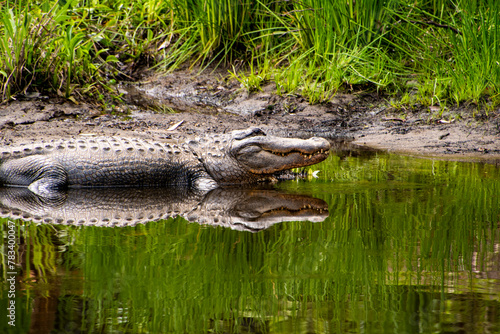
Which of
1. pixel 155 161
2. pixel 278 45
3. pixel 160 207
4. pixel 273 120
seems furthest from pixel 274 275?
pixel 278 45

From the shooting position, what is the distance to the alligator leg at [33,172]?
4.52 metres

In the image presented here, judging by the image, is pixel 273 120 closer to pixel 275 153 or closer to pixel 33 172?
pixel 275 153

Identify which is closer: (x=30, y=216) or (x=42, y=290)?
(x=42, y=290)

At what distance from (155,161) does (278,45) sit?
155 inches

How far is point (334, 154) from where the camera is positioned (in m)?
6.03

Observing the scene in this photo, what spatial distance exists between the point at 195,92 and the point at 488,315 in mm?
7183

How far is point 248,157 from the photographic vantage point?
16.5ft

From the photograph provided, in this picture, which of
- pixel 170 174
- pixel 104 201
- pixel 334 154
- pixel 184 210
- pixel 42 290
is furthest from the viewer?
pixel 334 154

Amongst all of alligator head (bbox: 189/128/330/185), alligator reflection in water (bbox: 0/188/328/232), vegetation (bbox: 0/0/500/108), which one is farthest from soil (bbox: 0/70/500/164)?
alligator reflection in water (bbox: 0/188/328/232)

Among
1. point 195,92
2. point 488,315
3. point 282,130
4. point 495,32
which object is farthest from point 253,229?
point 195,92

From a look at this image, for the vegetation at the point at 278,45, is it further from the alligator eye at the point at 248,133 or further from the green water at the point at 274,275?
the green water at the point at 274,275

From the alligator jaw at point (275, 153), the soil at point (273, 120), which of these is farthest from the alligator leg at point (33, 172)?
the alligator jaw at point (275, 153)

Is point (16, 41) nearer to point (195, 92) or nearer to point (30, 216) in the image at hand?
point (195, 92)

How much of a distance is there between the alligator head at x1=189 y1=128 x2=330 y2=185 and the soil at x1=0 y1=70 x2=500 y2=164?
1.01 metres
